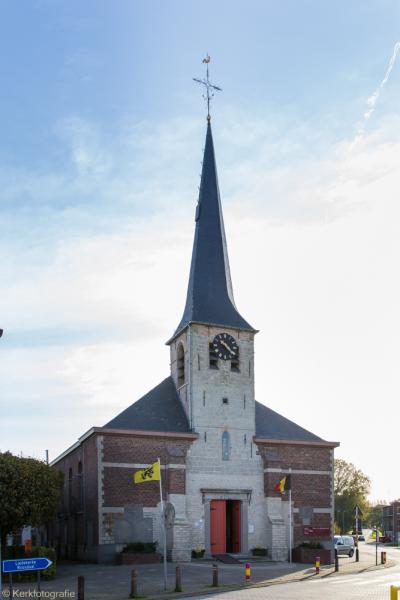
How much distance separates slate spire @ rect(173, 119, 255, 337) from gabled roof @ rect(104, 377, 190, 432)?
3.69 metres

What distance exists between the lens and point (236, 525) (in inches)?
1403

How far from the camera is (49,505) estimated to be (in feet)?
97.0

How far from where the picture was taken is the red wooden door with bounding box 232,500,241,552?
35.4 metres

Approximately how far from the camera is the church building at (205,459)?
33.4 m

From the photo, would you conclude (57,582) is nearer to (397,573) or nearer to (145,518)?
(145,518)

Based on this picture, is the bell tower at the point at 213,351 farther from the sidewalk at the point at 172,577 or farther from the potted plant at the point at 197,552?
the sidewalk at the point at 172,577

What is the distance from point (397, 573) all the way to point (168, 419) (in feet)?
45.6

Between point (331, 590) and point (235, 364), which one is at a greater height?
point (235, 364)

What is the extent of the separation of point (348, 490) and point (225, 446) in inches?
2162

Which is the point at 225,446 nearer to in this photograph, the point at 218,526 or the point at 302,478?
the point at 218,526

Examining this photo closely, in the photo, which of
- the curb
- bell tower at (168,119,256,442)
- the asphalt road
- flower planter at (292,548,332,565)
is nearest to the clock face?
bell tower at (168,119,256,442)

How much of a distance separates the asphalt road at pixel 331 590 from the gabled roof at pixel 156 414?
12437 millimetres

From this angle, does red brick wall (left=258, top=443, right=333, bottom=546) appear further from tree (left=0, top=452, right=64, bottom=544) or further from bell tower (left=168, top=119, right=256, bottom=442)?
tree (left=0, top=452, right=64, bottom=544)

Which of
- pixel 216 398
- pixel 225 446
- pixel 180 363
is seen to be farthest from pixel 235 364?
pixel 225 446
